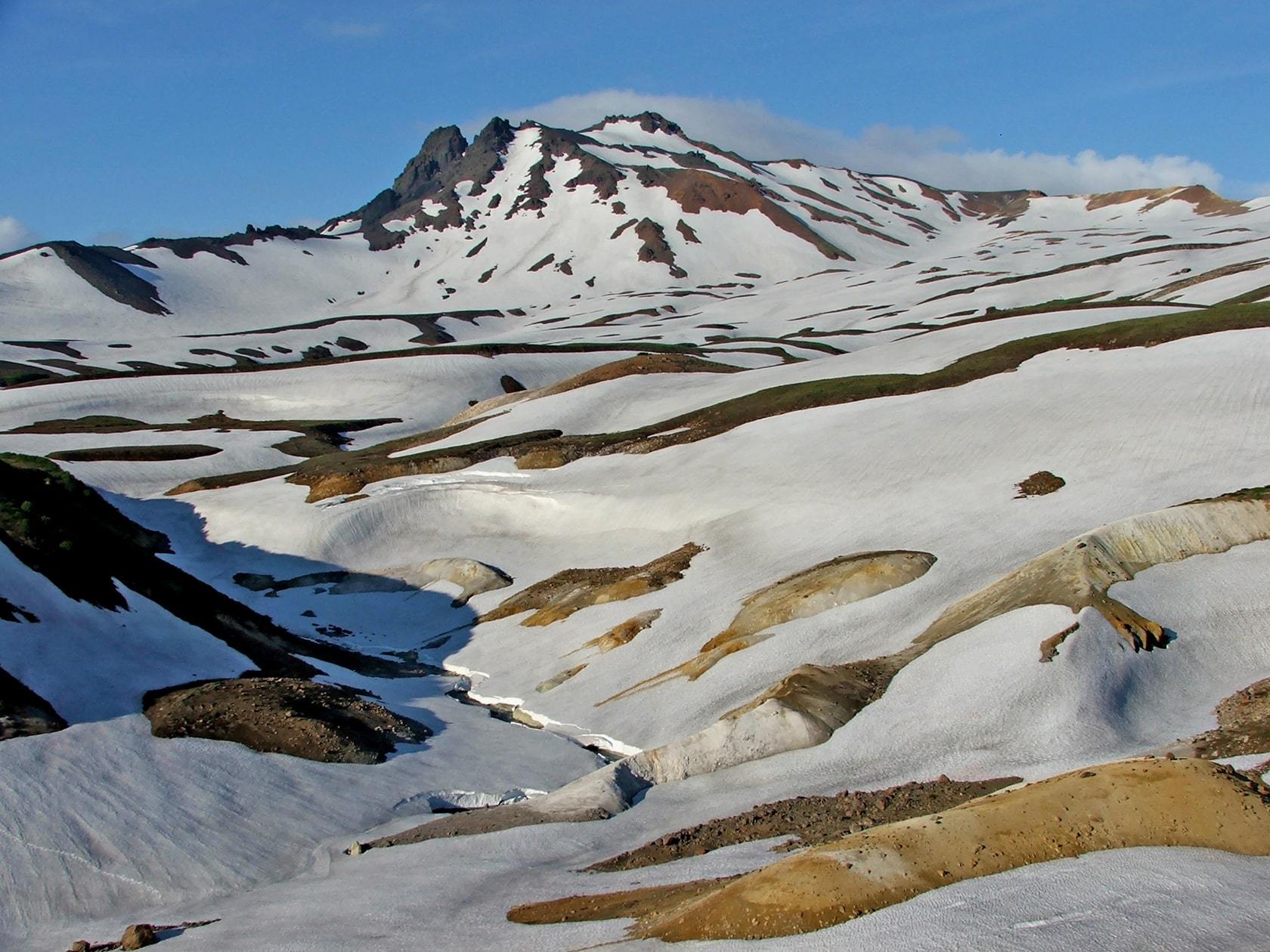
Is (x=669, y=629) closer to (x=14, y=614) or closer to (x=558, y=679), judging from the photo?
(x=558, y=679)

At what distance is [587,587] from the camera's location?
42.9 metres

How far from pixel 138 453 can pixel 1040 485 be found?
6662 cm

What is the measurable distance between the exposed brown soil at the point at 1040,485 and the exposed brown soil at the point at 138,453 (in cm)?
6282

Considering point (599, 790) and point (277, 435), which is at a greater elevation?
point (277, 435)

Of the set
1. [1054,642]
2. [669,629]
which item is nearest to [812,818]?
[1054,642]

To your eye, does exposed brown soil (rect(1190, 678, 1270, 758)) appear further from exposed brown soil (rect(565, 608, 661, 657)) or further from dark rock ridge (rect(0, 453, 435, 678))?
dark rock ridge (rect(0, 453, 435, 678))

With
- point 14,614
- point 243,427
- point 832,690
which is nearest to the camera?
point 832,690

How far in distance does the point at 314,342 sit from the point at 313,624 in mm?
129090

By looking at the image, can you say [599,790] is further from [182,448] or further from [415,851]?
[182,448]

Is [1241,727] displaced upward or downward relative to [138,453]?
downward

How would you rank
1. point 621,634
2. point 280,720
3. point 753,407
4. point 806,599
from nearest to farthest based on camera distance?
1. point 280,720
2. point 806,599
3. point 621,634
4. point 753,407

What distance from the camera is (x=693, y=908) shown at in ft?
40.6

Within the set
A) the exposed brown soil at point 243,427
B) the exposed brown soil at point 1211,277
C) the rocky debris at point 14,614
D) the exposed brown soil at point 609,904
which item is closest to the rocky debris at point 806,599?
the exposed brown soil at point 609,904

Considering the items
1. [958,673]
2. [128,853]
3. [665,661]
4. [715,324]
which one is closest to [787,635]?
[665,661]
